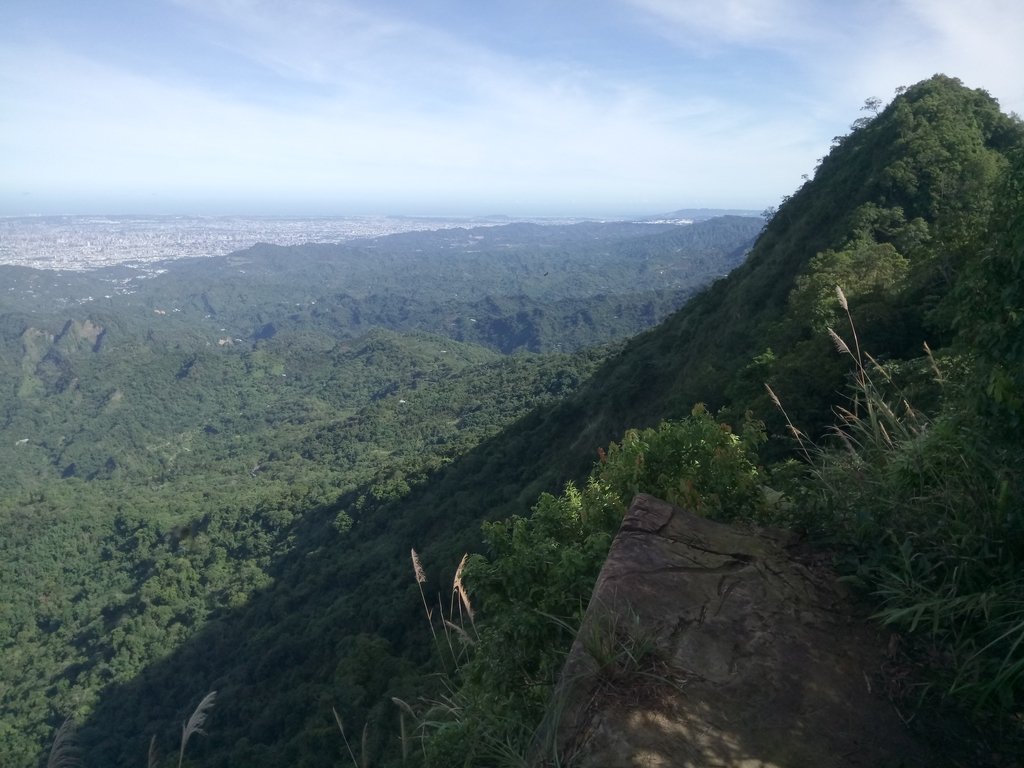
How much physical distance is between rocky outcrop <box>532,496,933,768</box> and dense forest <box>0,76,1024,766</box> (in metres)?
0.23

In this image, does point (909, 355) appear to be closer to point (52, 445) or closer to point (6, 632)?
point (6, 632)

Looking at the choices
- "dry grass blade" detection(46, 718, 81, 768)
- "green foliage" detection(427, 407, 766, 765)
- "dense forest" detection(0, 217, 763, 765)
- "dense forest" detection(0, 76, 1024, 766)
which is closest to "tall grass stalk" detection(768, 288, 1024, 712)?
"dense forest" detection(0, 76, 1024, 766)

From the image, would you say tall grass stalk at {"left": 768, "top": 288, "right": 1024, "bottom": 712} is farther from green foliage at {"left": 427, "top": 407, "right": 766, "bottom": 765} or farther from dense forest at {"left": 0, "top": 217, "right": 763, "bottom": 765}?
dense forest at {"left": 0, "top": 217, "right": 763, "bottom": 765}

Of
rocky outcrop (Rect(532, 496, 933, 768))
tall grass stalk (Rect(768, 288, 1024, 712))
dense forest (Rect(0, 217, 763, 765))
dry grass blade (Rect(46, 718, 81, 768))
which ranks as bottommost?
dense forest (Rect(0, 217, 763, 765))

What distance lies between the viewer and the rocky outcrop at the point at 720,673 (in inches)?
114

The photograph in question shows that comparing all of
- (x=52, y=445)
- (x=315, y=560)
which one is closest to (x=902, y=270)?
(x=315, y=560)

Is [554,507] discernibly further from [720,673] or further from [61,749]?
[61,749]

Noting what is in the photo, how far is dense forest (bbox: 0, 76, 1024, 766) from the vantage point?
3.36 metres

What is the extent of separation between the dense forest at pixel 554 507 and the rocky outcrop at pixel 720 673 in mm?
226

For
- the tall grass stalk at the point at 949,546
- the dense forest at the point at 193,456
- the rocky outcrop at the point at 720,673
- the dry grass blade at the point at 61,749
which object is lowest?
the dense forest at the point at 193,456

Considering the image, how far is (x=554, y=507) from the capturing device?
5.57 metres

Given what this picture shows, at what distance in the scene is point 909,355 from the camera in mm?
13578

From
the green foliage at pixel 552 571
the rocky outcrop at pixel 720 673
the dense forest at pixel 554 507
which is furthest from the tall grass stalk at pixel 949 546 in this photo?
the green foliage at pixel 552 571

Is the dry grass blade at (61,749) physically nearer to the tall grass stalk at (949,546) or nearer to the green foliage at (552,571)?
the green foliage at (552,571)
